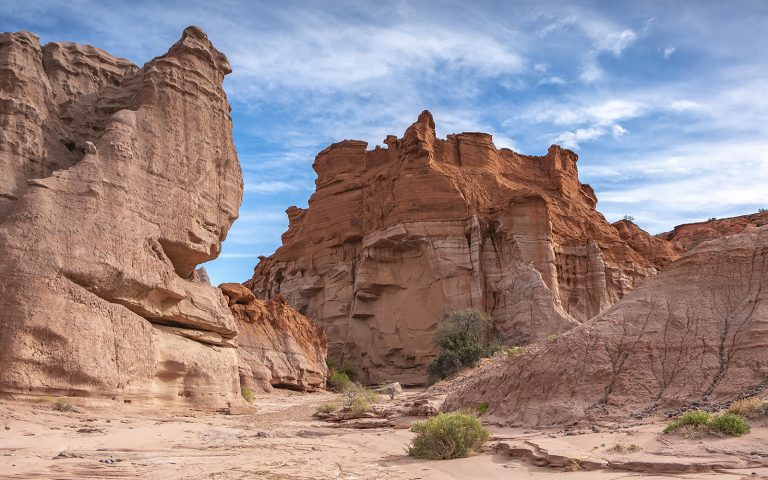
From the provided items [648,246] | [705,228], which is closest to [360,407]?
[648,246]

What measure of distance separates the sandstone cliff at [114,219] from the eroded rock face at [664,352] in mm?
8171

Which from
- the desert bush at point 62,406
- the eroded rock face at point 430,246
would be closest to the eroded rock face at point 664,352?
the desert bush at point 62,406

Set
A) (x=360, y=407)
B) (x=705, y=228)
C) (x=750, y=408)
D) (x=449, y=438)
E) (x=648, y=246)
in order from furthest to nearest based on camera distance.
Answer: (x=705, y=228) < (x=648, y=246) < (x=360, y=407) < (x=449, y=438) < (x=750, y=408)

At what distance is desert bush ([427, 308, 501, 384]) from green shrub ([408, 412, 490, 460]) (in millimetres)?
20928

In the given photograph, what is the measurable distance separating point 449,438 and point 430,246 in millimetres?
35852

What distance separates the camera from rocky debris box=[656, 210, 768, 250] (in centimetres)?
6638

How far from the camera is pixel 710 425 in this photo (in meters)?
8.87

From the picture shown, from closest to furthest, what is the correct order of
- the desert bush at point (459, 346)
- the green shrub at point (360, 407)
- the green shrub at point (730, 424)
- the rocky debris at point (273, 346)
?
the green shrub at point (730, 424), the green shrub at point (360, 407), the rocky debris at point (273, 346), the desert bush at point (459, 346)

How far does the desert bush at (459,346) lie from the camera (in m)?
32.7

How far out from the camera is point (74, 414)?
12852mm

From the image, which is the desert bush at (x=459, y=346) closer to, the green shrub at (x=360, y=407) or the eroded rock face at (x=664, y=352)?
the green shrub at (x=360, y=407)

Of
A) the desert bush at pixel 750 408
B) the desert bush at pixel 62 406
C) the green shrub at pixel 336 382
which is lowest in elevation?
the green shrub at pixel 336 382

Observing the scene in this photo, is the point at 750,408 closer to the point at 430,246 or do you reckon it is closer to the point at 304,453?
the point at 304,453

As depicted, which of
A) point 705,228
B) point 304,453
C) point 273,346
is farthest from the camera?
point 705,228
